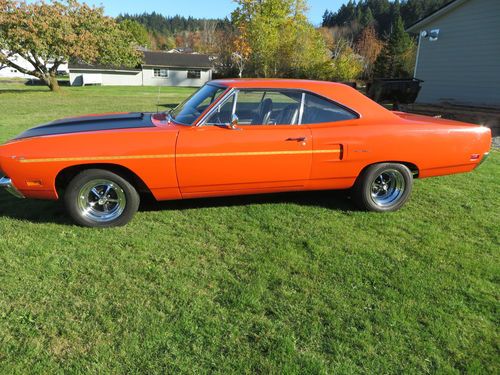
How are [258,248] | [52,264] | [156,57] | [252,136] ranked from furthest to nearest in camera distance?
1. [156,57]
2. [252,136]
3. [258,248]
4. [52,264]

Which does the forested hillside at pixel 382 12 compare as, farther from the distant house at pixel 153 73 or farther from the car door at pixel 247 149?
the car door at pixel 247 149

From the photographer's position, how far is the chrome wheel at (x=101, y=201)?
3887 millimetres

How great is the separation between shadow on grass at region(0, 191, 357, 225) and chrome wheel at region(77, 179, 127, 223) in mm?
308

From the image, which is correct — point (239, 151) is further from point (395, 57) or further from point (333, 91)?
point (395, 57)

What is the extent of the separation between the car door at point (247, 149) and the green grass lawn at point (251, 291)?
44 centimetres

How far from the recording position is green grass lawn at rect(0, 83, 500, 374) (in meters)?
2.35

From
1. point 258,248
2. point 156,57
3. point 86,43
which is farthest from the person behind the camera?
point 156,57

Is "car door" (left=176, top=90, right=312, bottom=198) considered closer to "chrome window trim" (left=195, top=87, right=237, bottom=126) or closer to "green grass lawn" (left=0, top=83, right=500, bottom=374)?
"chrome window trim" (left=195, top=87, right=237, bottom=126)

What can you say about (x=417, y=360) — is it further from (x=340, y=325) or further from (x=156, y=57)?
(x=156, y=57)

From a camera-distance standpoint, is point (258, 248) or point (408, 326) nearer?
point (408, 326)

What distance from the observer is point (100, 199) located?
13.0ft

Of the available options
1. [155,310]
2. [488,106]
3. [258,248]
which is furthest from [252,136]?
[488,106]

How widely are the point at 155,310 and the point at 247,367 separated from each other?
827 mm

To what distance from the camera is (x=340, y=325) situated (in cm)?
262
